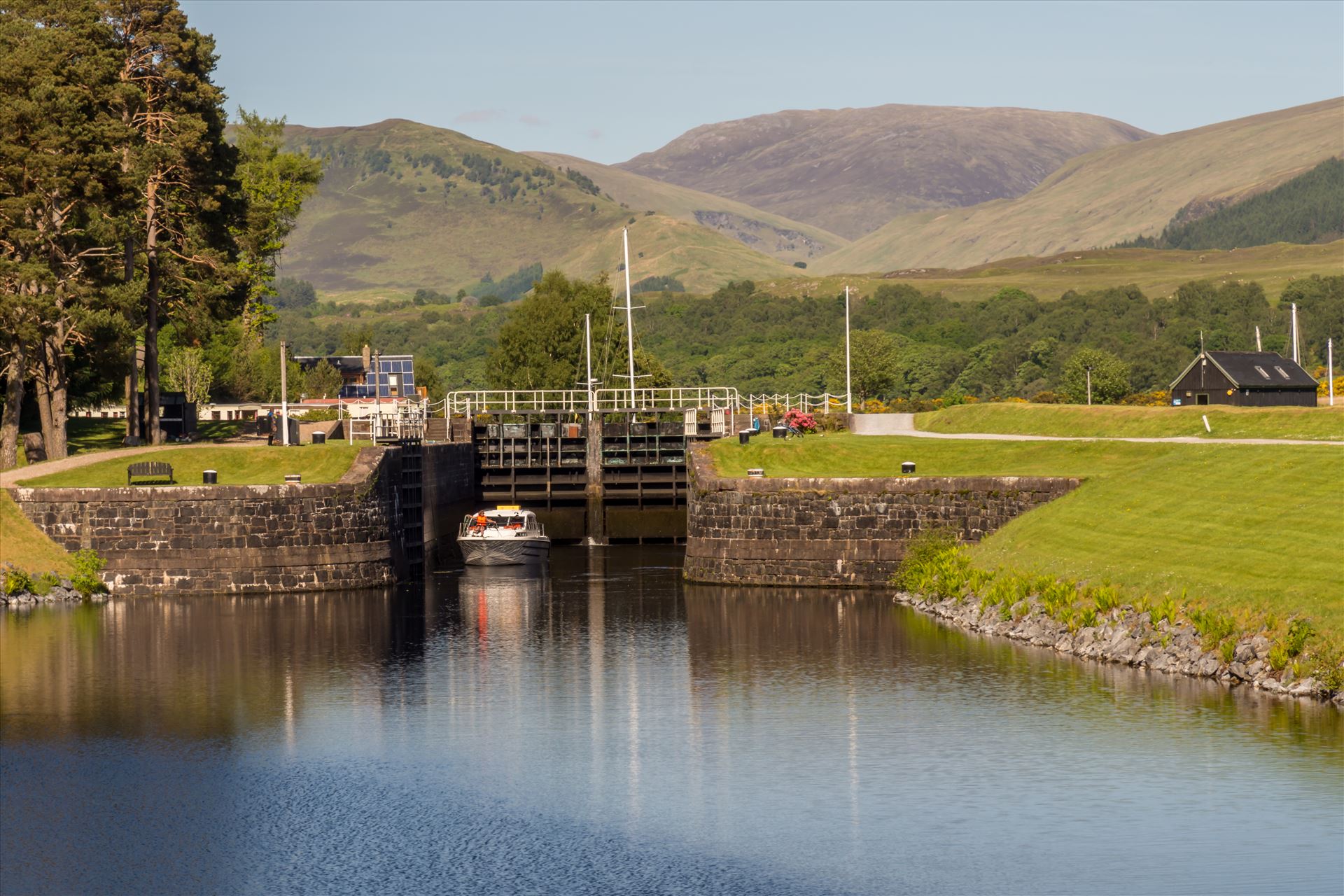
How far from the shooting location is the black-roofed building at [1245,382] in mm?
96500

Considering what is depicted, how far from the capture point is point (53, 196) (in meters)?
68.5

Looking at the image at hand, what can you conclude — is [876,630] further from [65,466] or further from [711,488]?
[65,466]

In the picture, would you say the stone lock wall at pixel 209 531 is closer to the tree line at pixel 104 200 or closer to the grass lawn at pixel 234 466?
the grass lawn at pixel 234 466

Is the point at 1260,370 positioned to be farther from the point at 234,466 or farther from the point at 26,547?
the point at 26,547

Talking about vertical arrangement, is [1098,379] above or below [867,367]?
below

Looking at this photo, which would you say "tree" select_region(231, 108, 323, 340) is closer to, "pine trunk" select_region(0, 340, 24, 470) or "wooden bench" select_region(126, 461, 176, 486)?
"pine trunk" select_region(0, 340, 24, 470)

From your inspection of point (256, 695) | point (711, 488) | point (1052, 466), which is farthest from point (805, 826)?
point (1052, 466)

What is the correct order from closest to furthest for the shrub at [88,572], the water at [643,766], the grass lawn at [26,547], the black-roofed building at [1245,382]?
the water at [643,766] < the shrub at [88,572] < the grass lawn at [26,547] < the black-roofed building at [1245,382]

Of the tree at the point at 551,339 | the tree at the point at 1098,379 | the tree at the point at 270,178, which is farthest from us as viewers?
the tree at the point at 1098,379

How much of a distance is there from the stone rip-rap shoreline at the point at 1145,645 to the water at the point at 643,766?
70 cm

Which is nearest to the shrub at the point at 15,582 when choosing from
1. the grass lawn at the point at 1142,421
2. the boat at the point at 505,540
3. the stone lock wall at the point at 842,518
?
the boat at the point at 505,540

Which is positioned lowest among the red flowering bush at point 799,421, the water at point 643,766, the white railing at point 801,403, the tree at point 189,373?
the water at point 643,766

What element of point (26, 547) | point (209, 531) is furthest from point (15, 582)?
point (209, 531)

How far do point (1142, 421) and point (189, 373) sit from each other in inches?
2313
